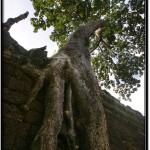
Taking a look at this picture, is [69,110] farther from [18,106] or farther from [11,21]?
[11,21]

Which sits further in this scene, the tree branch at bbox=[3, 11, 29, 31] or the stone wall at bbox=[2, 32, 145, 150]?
the tree branch at bbox=[3, 11, 29, 31]

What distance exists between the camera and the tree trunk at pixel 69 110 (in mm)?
3342

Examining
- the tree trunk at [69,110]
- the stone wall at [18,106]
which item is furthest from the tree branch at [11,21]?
the tree trunk at [69,110]

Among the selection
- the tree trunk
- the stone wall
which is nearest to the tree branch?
the stone wall

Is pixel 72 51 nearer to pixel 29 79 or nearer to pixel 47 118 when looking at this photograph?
pixel 29 79

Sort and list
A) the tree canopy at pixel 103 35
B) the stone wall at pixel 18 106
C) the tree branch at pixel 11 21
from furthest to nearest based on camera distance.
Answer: the tree canopy at pixel 103 35 → the tree branch at pixel 11 21 → the stone wall at pixel 18 106

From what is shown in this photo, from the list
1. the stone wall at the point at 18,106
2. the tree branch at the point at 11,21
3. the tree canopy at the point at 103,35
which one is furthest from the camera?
the tree canopy at the point at 103,35

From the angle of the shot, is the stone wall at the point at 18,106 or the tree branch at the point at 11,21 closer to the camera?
the stone wall at the point at 18,106

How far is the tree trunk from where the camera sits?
3342 millimetres

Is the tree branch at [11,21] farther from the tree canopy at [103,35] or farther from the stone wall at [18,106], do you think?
the tree canopy at [103,35]

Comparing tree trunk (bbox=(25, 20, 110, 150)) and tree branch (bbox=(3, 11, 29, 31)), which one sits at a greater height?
tree branch (bbox=(3, 11, 29, 31))

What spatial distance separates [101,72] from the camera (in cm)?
1002

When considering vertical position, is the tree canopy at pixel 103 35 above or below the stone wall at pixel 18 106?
above

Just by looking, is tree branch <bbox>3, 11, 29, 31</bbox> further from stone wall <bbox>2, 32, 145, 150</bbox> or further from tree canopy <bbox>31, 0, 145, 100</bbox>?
tree canopy <bbox>31, 0, 145, 100</bbox>
